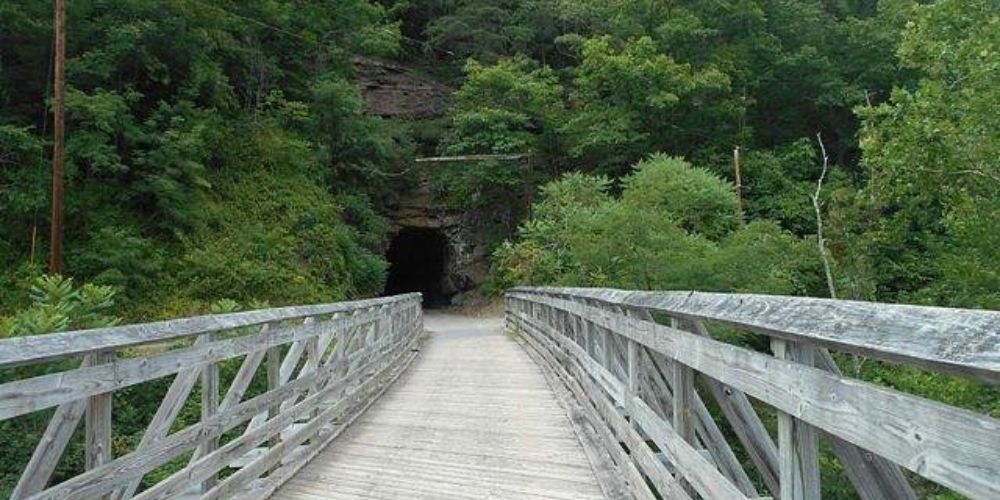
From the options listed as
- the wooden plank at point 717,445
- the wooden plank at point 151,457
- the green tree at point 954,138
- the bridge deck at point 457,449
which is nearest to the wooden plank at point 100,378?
the wooden plank at point 151,457

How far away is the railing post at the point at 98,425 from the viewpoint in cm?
271

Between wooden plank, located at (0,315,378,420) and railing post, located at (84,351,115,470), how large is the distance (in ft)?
0.16

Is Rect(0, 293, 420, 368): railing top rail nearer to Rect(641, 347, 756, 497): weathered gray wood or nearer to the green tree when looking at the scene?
Rect(641, 347, 756, 497): weathered gray wood

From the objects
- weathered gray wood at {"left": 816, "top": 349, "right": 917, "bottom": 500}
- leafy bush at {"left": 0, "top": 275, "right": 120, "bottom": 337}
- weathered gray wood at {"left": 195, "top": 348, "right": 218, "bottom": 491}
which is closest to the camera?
weathered gray wood at {"left": 816, "top": 349, "right": 917, "bottom": 500}

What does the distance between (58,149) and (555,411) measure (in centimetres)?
1405

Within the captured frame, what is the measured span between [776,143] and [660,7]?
8.05 metres

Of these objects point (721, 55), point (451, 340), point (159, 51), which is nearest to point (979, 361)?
point (451, 340)

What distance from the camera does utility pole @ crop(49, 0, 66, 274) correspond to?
49.3 feet

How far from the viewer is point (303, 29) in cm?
2497

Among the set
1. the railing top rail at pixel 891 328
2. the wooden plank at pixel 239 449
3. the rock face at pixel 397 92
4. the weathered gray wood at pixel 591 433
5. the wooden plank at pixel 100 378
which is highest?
the rock face at pixel 397 92

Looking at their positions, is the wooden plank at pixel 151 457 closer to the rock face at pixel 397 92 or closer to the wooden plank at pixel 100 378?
the wooden plank at pixel 100 378

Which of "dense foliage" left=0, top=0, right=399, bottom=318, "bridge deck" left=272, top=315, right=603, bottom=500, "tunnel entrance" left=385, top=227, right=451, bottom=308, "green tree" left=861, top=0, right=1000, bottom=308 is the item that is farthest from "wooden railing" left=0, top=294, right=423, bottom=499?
"tunnel entrance" left=385, top=227, right=451, bottom=308

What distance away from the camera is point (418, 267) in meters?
41.3

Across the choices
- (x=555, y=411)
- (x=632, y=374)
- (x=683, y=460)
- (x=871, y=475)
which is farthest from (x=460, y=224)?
(x=871, y=475)
